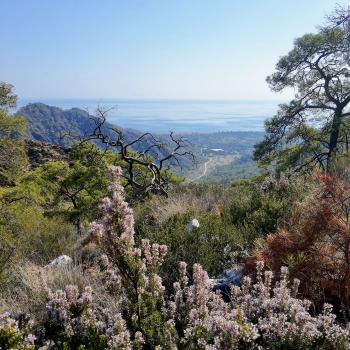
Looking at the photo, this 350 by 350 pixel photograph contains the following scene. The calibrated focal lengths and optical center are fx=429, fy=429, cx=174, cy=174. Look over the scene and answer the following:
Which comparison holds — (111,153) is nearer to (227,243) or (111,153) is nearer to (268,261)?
(227,243)

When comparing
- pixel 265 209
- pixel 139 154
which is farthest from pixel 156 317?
pixel 139 154

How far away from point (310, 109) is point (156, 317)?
16836mm

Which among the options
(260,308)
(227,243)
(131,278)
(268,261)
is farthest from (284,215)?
(131,278)

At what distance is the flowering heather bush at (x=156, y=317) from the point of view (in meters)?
2.89

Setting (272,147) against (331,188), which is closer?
(331,188)

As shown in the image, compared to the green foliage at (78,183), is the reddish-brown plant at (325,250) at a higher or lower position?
higher

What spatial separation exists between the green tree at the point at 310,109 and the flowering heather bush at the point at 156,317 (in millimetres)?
14633

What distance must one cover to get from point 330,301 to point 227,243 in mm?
2277

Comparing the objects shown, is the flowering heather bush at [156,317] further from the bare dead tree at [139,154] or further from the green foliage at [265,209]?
the bare dead tree at [139,154]

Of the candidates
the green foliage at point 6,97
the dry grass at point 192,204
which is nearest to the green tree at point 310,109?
the dry grass at point 192,204

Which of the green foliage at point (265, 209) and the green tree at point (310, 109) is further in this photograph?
the green tree at point (310, 109)

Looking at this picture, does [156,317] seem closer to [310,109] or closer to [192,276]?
[192,276]

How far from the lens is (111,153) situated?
2091 cm

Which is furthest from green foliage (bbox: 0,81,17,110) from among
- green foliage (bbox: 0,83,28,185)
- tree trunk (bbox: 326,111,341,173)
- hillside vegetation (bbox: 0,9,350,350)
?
tree trunk (bbox: 326,111,341,173)
